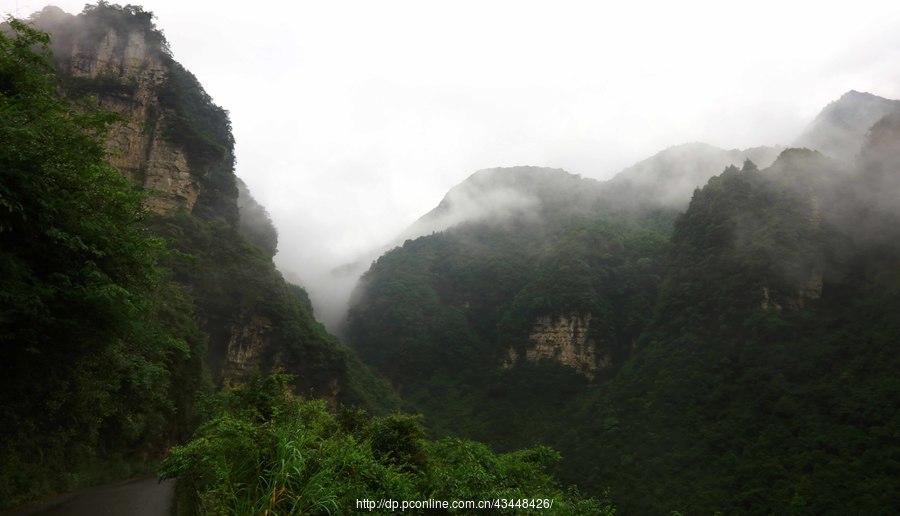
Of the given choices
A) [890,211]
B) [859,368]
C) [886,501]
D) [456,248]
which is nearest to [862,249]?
[890,211]

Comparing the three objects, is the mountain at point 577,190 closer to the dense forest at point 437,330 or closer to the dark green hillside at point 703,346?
the dense forest at point 437,330

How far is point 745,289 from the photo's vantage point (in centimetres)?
5884

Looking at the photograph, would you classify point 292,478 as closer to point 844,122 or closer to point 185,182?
point 185,182

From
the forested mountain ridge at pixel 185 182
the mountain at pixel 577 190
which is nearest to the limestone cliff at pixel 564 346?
the forested mountain ridge at pixel 185 182

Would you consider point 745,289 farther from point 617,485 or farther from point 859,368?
point 617,485

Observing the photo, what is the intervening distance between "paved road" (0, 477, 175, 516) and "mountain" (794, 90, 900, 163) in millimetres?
118814

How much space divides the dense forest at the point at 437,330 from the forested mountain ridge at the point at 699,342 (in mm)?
293

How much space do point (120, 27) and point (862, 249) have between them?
254 feet

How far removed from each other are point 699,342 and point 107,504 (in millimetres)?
60433

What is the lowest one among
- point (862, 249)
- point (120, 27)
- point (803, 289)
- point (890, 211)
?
point (803, 289)

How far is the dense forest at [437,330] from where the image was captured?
696 cm

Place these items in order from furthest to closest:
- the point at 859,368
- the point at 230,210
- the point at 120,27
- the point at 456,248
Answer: the point at 456,248
the point at 230,210
the point at 120,27
the point at 859,368

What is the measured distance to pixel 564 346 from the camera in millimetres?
81875

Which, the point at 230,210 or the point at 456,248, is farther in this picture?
the point at 456,248
